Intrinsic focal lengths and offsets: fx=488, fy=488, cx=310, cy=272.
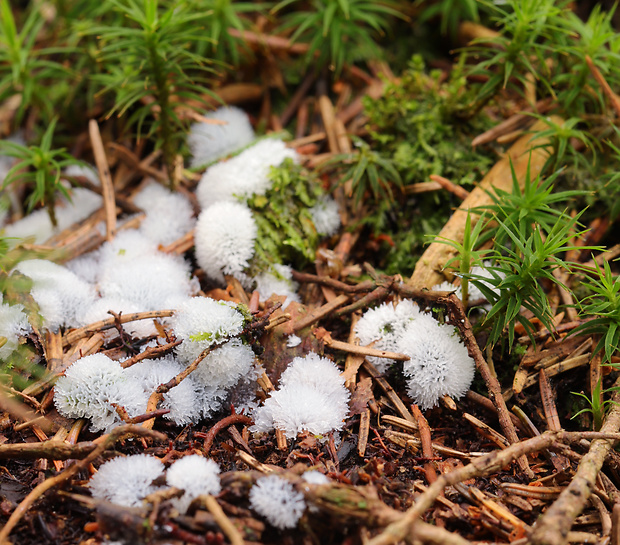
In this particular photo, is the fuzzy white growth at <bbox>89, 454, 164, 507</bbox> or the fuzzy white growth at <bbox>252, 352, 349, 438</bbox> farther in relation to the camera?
the fuzzy white growth at <bbox>252, 352, 349, 438</bbox>

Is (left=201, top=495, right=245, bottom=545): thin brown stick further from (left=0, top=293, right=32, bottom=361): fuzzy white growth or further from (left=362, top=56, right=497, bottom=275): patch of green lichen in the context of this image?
(left=362, top=56, right=497, bottom=275): patch of green lichen

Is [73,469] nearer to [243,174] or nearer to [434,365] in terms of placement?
[434,365]

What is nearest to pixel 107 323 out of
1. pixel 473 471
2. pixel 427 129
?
pixel 473 471

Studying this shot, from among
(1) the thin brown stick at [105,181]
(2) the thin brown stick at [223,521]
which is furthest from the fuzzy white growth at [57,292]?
(2) the thin brown stick at [223,521]

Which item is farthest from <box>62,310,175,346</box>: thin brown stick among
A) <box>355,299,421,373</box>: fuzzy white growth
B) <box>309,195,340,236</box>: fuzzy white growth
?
<box>309,195,340,236</box>: fuzzy white growth

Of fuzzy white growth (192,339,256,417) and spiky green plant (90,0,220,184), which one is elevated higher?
spiky green plant (90,0,220,184)

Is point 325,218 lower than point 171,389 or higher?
higher
